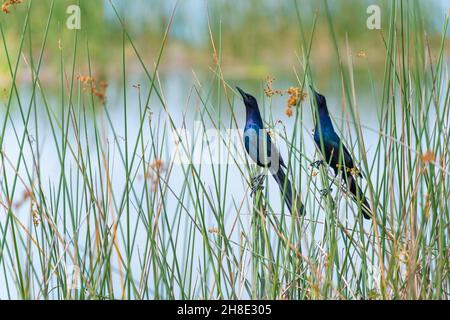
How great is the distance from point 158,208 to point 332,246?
0.42 meters

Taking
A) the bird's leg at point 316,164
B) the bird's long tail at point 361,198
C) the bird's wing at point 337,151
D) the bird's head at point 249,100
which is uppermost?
the bird's head at point 249,100

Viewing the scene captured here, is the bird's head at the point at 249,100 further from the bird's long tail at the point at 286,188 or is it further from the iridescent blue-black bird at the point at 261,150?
the bird's long tail at the point at 286,188

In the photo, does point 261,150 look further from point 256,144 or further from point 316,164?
point 316,164

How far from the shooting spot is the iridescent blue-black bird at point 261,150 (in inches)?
80.5

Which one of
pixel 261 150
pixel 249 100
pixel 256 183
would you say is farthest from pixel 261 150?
pixel 249 100

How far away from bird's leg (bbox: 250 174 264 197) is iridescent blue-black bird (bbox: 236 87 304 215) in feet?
0.12

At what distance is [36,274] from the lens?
6.45 ft

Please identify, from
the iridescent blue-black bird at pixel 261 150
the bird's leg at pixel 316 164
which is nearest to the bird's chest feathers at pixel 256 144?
the iridescent blue-black bird at pixel 261 150

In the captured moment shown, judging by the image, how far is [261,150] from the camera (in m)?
2.08

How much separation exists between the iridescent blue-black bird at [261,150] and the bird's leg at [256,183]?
0.12 feet

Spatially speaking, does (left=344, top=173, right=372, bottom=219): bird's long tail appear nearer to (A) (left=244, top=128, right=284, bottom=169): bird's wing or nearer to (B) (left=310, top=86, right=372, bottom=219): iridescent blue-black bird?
(B) (left=310, top=86, right=372, bottom=219): iridescent blue-black bird

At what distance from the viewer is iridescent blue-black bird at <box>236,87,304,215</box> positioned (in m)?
2.04

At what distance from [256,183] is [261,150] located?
126 millimetres

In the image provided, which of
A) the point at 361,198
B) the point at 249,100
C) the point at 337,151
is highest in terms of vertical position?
the point at 249,100
